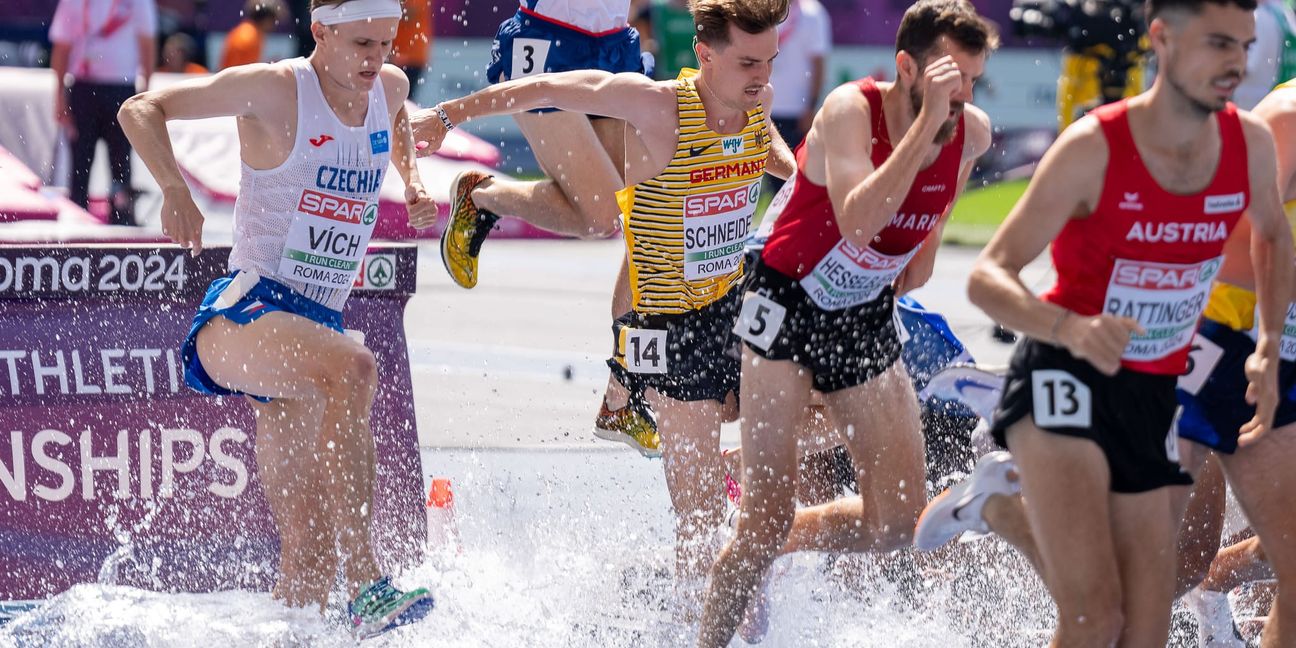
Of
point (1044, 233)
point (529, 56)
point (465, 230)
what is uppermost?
point (1044, 233)

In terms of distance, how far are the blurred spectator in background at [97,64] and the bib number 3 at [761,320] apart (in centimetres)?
811

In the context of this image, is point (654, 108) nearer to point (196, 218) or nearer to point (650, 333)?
point (650, 333)

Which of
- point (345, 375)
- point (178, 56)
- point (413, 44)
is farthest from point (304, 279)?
point (178, 56)

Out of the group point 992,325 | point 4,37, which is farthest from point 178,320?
point 4,37

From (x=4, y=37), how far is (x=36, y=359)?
15096 millimetres

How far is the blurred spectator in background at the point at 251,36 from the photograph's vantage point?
14.7 meters

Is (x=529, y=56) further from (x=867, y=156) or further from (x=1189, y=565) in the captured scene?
(x=1189, y=565)

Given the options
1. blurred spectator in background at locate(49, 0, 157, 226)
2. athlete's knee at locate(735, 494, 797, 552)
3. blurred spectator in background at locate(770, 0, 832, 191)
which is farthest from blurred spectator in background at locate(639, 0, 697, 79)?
athlete's knee at locate(735, 494, 797, 552)

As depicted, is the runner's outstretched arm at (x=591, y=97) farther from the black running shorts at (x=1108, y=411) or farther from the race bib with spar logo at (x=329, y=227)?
the black running shorts at (x=1108, y=411)

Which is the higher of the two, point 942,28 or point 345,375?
point 942,28

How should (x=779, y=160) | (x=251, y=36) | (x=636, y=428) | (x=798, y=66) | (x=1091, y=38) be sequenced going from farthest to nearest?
(x=251, y=36) → (x=798, y=66) → (x=1091, y=38) → (x=636, y=428) → (x=779, y=160)

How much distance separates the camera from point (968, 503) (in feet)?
14.8

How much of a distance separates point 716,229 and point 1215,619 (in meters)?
1.78

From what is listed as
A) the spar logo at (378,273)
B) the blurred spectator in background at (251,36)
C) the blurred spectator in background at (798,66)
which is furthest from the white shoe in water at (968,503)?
the blurred spectator in background at (251,36)
